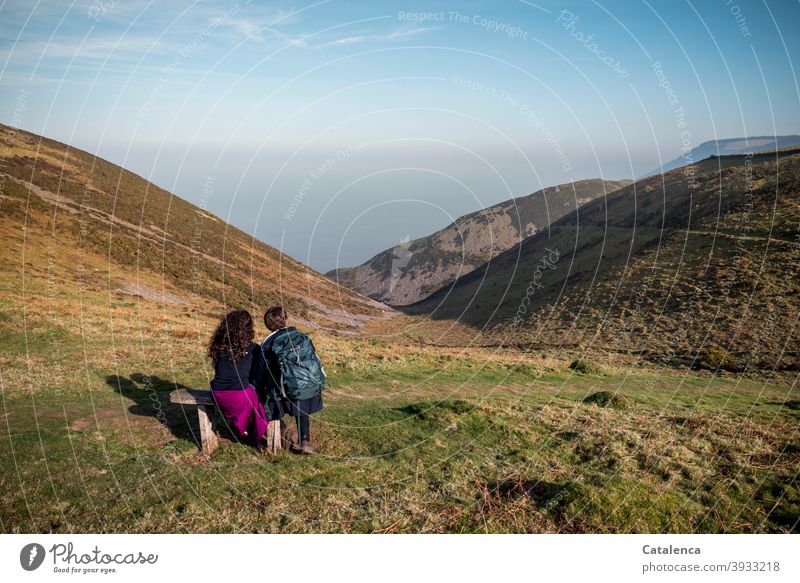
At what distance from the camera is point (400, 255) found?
172125mm

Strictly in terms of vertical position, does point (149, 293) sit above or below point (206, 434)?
above

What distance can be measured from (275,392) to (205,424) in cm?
150

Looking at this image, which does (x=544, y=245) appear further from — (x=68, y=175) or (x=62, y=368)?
(x=62, y=368)

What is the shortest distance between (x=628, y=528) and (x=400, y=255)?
543 ft

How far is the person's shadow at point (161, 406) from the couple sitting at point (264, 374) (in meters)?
1.05

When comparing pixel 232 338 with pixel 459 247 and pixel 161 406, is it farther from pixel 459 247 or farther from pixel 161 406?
pixel 459 247

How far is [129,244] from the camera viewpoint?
5447cm

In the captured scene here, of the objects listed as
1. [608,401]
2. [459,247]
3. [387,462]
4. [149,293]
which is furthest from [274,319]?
[459,247]

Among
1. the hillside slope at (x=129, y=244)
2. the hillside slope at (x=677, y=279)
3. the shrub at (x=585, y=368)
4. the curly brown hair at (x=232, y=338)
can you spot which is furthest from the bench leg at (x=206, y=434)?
the hillside slope at (x=677, y=279)

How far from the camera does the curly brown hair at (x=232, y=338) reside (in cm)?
916

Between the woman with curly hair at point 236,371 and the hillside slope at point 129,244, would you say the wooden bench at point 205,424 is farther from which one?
the hillside slope at point 129,244

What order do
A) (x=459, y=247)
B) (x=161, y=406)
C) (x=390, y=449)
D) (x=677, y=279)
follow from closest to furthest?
(x=390, y=449)
(x=161, y=406)
(x=677, y=279)
(x=459, y=247)

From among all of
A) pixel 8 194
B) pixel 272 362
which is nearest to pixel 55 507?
pixel 272 362

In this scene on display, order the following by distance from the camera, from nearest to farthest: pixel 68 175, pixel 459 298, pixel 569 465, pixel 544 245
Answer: pixel 569 465, pixel 68 175, pixel 459 298, pixel 544 245
